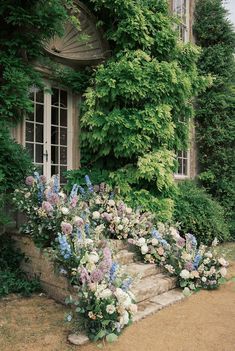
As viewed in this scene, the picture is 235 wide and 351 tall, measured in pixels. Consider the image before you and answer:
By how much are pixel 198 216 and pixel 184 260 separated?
245cm

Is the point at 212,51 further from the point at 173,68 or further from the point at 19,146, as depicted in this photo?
the point at 19,146

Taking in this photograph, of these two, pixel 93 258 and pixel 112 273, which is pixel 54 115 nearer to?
pixel 93 258

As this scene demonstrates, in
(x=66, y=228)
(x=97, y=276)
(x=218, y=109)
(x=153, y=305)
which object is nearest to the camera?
(x=97, y=276)

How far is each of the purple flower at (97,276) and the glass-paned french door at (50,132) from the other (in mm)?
2646

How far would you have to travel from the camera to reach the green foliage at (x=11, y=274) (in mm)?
3779

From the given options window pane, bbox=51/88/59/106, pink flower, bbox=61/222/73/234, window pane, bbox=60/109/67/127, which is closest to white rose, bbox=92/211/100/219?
pink flower, bbox=61/222/73/234

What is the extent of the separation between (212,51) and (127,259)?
21.1 feet

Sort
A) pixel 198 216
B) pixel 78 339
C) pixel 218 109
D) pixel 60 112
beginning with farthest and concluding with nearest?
pixel 218 109
pixel 198 216
pixel 60 112
pixel 78 339

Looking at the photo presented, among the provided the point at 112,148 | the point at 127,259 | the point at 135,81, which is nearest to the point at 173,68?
the point at 135,81

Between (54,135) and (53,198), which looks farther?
(54,135)

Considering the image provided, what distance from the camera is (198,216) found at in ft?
21.4

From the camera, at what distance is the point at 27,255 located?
4156 millimetres

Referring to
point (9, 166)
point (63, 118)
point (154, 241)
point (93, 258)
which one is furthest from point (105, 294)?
point (63, 118)

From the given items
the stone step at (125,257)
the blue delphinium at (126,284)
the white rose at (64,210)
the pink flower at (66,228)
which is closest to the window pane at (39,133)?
the white rose at (64,210)
